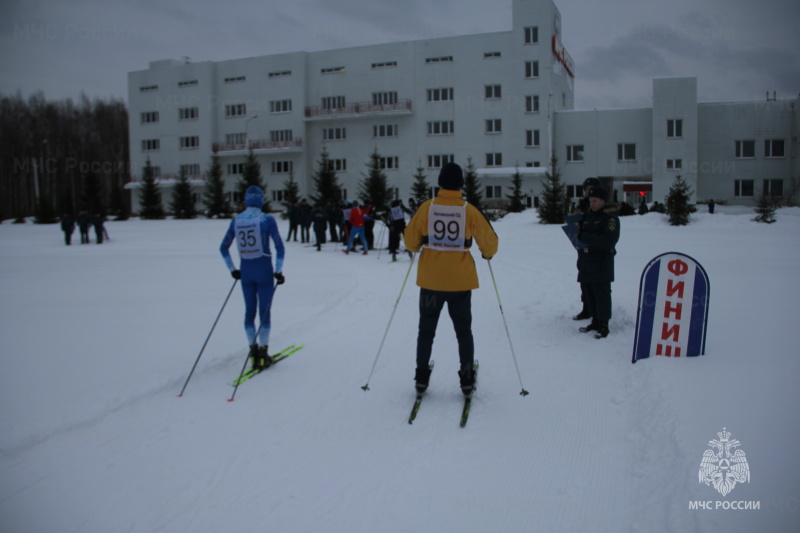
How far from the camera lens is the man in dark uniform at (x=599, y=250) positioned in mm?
Result: 6613

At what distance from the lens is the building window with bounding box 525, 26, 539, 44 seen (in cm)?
4259

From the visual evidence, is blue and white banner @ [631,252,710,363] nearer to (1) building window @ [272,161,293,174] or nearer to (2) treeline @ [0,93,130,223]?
(1) building window @ [272,161,293,174]

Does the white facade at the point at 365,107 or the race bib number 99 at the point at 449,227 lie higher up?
the white facade at the point at 365,107

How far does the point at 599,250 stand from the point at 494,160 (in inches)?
1548

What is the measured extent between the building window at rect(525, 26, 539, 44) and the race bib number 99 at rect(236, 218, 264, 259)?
42438 mm

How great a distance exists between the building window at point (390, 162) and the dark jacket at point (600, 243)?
136ft

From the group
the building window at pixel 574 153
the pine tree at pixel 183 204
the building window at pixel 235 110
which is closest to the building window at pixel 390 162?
the building window at pixel 574 153

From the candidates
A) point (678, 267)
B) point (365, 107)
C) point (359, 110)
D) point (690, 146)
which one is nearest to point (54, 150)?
point (359, 110)

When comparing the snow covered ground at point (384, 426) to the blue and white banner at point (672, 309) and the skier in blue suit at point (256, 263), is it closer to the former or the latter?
the blue and white banner at point (672, 309)

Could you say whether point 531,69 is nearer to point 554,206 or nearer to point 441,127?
point 441,127

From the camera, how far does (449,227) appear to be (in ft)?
14.8

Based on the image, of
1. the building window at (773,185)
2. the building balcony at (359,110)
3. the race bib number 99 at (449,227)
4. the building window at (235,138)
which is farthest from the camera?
the building window at (235,138)

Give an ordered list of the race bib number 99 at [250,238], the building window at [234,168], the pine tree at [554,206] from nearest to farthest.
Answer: the race bib number 99 at [250,238] → the pine tree at [554,206] → the building window at [234,168]

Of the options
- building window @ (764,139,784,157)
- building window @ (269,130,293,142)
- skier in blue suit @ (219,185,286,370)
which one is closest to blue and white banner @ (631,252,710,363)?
skier in blue suit @ (219,185,286,370)
